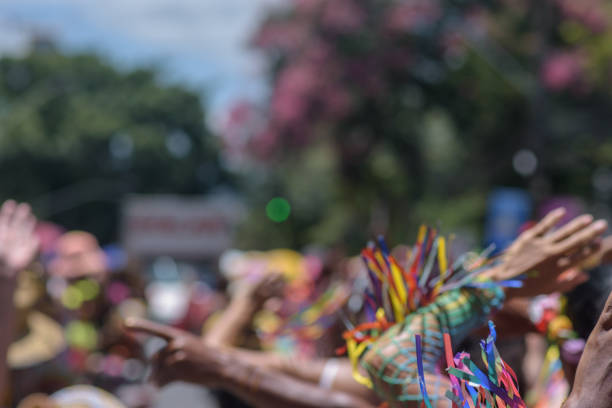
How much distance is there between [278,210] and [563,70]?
19266mm

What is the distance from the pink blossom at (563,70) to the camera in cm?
1385

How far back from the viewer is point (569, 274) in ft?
6.79

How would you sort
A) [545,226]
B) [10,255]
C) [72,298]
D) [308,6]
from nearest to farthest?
[545,226] < [10,255] < [72,298] < [308,6]

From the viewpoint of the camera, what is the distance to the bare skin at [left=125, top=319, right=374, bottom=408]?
7.20 ft

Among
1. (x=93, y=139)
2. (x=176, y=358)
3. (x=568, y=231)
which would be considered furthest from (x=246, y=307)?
(x=93, y=139)

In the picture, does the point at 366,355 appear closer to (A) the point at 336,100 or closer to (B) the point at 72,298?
(B) the point at 72,298

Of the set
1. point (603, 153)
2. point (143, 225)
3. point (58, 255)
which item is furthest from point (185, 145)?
point (58, 255)

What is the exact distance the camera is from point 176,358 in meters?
2.18

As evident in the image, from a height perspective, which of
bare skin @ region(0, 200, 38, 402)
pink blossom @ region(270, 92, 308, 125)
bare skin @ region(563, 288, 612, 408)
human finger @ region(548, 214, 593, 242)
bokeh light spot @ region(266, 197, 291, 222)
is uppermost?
bokeh light spot @ region(266, 197, 291, 222)

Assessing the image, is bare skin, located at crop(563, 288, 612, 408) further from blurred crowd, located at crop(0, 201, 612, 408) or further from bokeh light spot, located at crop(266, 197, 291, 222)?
bokeh light spot, located at crop(266, 197, 291, 222)

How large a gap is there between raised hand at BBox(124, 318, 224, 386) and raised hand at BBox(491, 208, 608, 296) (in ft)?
2.59

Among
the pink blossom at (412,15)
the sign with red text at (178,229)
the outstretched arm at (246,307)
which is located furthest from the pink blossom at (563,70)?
the sign with red text at (178,229)

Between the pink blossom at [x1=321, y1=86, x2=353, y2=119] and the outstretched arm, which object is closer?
the outstretched arm

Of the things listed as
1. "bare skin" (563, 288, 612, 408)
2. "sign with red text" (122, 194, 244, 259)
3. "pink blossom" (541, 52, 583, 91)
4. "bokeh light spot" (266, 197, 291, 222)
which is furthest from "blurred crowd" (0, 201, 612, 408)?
"sign with red text" (122, 194, 244, 259)
